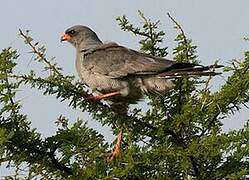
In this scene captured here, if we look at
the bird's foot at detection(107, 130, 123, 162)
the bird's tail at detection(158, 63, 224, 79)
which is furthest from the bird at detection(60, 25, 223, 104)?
the bird's foot at detection(107, 130, 123, 162)

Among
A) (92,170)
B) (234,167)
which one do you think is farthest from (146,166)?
(234,167)

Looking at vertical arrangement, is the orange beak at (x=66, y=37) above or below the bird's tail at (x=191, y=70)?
above

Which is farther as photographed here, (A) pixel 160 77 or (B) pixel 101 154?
(A) pixel 160 77

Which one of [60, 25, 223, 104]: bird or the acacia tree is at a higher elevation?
[60, 25, 223, 104]: bird

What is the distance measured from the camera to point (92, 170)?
4.76 m

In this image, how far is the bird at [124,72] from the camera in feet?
20.6

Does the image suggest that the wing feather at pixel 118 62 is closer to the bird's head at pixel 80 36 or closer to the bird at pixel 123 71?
the bird at pixel 123 71

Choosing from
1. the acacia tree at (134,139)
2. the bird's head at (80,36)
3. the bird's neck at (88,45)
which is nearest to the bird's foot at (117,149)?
the acacia tree at (134,139)

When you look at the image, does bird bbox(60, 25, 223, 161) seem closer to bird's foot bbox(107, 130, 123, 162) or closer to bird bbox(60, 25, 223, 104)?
bird bbox(60, 25, 223, 104)

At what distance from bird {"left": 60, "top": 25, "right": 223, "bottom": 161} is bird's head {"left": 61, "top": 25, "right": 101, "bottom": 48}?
0.11 meters

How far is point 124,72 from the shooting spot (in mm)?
7023

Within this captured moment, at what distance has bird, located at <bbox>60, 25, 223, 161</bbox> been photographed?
6.28 m

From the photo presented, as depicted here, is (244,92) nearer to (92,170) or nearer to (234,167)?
(234,167)

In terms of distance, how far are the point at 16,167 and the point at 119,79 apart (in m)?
2.18
